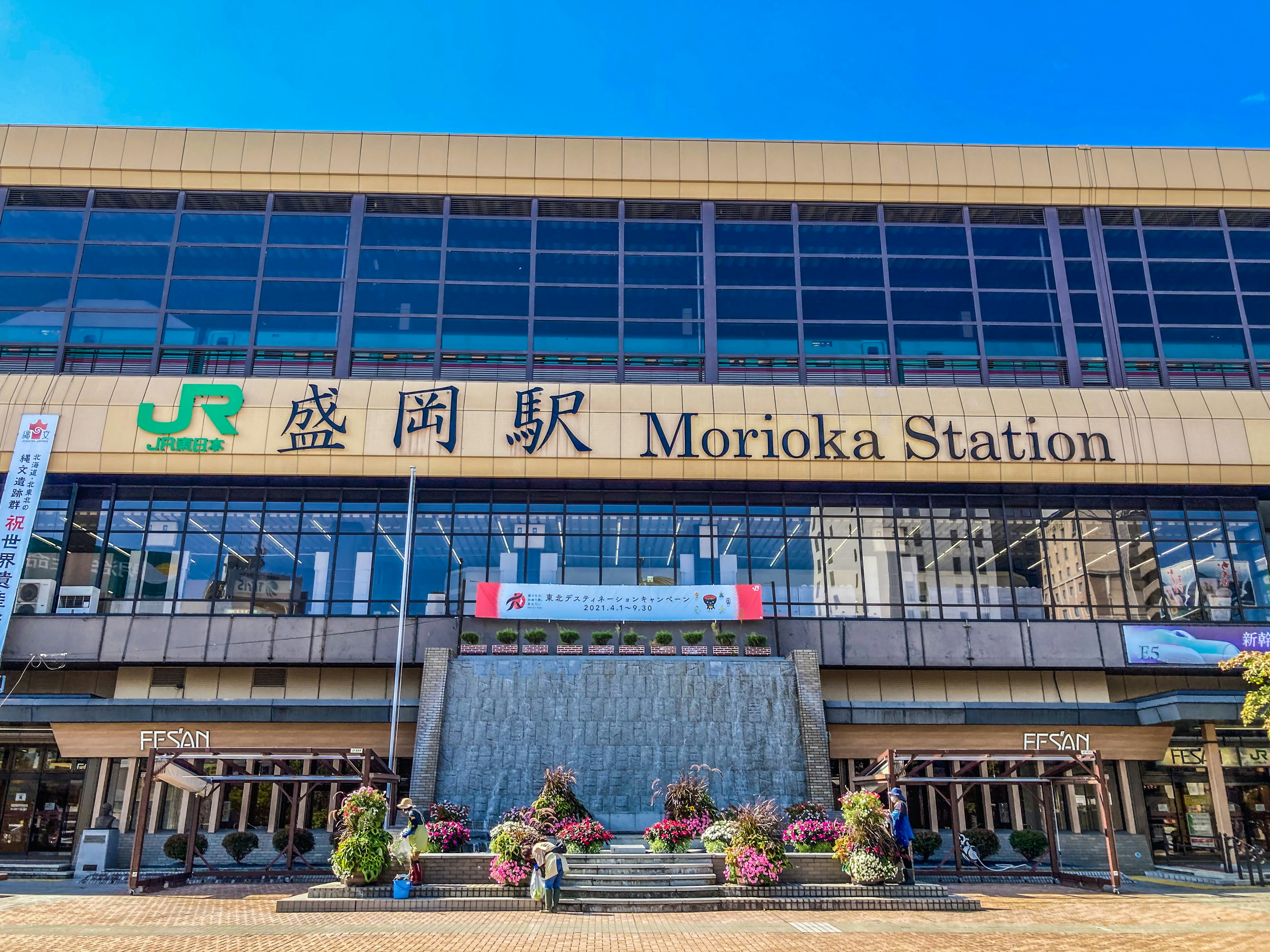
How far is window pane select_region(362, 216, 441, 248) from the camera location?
3866 cm

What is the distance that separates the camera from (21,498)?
33250 millimetres

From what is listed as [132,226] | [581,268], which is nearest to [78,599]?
[132,226]

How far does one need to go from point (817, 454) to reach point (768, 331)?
6.01 meters

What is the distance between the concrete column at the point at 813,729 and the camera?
26.6 meters

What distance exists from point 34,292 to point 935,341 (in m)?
36.0

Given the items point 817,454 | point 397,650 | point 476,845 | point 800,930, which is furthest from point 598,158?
point 800,930

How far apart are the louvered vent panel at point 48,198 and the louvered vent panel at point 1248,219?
156 ft

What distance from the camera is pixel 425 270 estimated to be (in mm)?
38844

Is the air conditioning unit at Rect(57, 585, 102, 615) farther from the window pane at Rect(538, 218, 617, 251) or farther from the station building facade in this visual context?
the window pane at Rect(538, 218, 617, 251)

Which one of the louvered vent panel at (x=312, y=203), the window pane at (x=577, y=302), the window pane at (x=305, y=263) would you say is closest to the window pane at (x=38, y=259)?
the window pane at (x=305, y=263)

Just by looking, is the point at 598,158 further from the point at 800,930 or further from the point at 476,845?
the point at 800,930

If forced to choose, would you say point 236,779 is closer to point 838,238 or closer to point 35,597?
point 35,597

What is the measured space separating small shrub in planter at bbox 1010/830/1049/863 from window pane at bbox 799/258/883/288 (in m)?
21.6

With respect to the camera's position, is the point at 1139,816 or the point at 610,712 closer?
the point at 610,712
